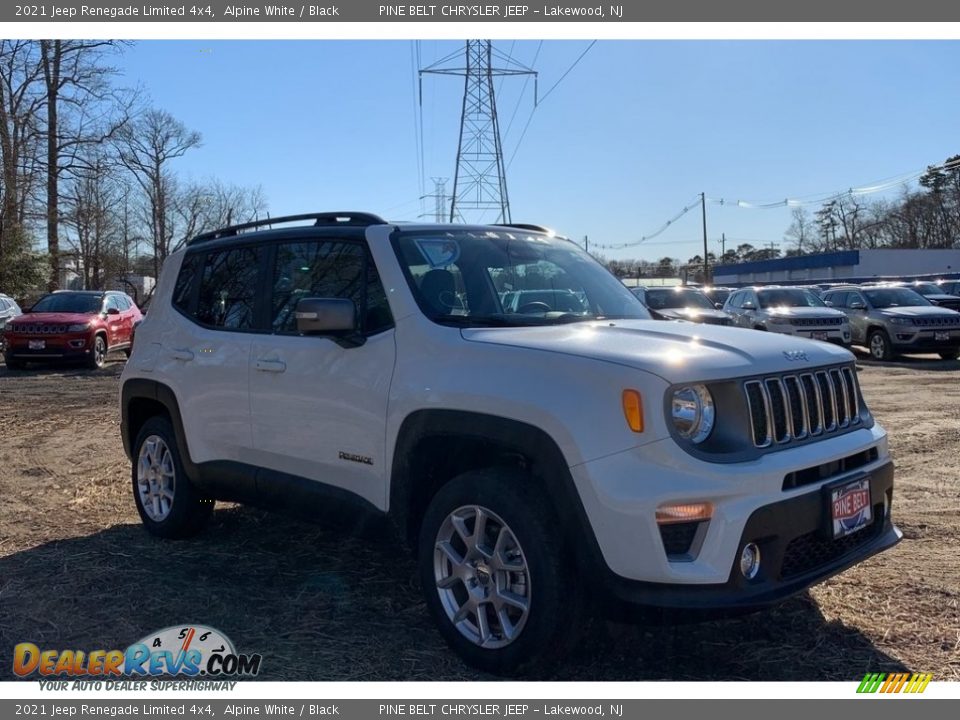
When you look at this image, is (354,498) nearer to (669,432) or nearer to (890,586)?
(669,432)

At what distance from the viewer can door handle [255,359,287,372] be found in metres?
4.42

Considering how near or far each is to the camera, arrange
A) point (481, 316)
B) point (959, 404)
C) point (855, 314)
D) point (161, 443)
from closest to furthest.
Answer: point (481, 316), point (161, 443), point (959, 404), point (855, 314)

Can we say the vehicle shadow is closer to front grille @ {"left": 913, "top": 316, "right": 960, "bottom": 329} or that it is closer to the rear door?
the rear door

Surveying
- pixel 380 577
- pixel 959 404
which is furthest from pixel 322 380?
pixel 959 404

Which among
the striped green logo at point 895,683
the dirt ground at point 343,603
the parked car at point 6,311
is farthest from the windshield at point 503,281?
the parked car at point 6,311

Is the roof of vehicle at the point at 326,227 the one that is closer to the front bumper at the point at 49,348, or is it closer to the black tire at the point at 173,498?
the black tire at the point at 173,498

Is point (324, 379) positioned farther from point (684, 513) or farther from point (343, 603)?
point (684, 513)

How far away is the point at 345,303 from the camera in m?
3.87

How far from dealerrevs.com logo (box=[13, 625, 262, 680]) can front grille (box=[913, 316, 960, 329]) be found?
56.2 ft

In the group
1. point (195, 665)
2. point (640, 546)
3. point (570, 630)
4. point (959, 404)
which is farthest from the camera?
point (959, 404)

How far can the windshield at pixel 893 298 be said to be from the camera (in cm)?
1873

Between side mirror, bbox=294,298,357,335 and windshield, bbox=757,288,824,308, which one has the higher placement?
windshield, bbox=757,288,824,308

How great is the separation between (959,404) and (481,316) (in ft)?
29.3

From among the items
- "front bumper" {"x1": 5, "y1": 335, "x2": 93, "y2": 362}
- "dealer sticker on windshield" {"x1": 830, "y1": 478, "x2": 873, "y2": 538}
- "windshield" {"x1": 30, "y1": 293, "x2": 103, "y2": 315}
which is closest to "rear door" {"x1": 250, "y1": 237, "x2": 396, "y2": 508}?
"dealer sticker on windshield" {"x1": 830, "y1": 478, "x2": 873, "y2": 538}
